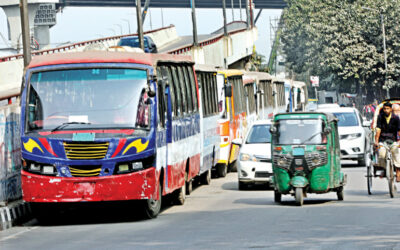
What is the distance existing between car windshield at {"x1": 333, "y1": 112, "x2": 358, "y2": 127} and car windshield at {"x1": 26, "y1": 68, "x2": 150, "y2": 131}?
52.0 ft

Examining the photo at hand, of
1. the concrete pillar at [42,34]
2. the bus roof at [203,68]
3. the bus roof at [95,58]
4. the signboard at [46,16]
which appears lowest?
the bus roof at [203,68]

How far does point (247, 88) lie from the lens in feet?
113

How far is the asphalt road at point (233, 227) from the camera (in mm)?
11859

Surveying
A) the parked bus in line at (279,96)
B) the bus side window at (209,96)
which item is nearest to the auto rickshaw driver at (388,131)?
the bus side window at (209,96)

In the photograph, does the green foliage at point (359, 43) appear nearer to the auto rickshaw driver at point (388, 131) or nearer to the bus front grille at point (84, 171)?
the auto rickshaw driver at point (388, 131)

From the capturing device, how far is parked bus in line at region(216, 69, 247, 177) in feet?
91.6

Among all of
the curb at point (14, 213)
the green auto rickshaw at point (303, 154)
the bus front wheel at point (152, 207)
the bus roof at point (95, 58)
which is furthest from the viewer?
the green auto rickshaw at point (303, 154)

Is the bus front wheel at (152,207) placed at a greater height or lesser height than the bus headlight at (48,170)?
lesser

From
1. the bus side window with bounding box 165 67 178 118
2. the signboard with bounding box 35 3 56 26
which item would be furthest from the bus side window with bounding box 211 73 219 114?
the signboard with bounding box 35 3 56 26

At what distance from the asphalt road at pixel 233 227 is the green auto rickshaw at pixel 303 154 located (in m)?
0.42

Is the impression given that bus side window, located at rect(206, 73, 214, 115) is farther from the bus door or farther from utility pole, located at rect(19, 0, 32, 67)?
the bus door

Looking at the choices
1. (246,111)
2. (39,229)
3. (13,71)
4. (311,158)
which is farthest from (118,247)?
(13,71)

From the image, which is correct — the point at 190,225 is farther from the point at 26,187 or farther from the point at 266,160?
the point at 266,160

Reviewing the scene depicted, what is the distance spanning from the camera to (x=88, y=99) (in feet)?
52.0
